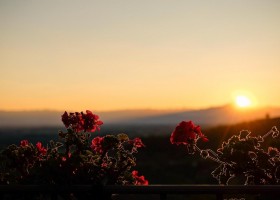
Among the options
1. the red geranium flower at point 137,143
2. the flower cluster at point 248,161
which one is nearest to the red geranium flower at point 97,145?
the red geranium flower at point 137,143

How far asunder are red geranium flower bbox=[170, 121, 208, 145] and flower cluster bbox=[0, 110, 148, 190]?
1.90 feet

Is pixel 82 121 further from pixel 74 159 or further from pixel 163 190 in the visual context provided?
pixel 163 190

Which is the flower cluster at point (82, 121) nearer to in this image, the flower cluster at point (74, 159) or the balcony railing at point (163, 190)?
the flower cluster at point (74, 159)

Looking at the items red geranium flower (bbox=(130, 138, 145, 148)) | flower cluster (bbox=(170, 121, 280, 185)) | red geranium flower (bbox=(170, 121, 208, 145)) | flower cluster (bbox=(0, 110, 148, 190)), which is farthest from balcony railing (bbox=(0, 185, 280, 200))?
red geranium flower (bbox=(130, 138, 145, 148))

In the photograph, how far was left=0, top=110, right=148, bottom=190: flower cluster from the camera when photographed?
5.42 metres

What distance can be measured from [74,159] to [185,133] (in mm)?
1349

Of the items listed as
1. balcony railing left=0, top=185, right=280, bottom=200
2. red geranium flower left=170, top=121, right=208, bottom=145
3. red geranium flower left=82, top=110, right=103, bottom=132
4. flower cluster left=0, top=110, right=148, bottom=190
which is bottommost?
balcony railing left=0, top=185, right=280, bottom=200

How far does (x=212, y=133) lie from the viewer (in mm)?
38469

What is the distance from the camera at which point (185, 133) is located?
5.81 metres

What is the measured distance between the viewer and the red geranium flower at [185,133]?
19.1 ft

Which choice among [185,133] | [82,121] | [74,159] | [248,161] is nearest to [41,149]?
[82,121]

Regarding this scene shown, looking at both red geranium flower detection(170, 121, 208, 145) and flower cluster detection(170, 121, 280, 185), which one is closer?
flower cluster detection(170, 121, 280, 185)

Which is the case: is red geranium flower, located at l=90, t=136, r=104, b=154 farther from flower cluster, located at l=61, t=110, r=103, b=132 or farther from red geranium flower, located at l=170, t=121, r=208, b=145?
red geranium flower, located at l=170, t=121, r=208, b=145

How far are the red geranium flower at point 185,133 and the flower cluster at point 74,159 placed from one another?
1.90ft
